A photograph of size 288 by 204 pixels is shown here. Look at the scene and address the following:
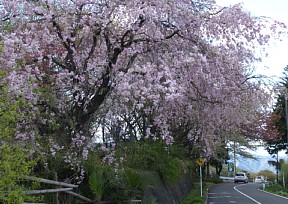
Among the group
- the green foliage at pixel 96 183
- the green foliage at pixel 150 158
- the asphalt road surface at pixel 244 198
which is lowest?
the asphalt road surface at pixel 244 198

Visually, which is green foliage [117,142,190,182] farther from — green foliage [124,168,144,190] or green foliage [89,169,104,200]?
green foliage [89,169,104,200]

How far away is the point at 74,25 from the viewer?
980 centimetres

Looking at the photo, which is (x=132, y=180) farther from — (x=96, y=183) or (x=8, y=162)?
(x=8, y=162)

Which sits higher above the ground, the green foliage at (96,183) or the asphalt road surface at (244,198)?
the green foliage at (96,183)

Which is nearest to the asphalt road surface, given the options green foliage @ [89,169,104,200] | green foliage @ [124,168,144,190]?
green foliage @ [124,168,144,190]

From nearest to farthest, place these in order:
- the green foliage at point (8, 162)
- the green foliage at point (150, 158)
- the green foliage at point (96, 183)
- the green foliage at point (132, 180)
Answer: the green foliage at point (8, 162) < the green foliage at point (96, 183) < the green foliage at point (132, 180) < the green foliage at point (150, 158)

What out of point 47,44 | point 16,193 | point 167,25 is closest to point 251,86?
point 167,25

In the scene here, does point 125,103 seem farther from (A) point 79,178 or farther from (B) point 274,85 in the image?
(B) point 274,85

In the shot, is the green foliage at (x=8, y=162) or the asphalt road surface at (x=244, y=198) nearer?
the green foliage at (x=8, y=162)

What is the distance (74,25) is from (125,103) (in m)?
2.02

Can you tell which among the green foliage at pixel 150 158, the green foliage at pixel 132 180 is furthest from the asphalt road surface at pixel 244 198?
the green foliage at pixel 132 180

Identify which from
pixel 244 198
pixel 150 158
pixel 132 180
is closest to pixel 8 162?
pixel 132 180

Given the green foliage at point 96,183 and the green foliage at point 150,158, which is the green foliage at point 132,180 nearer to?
the green foliage at point 150,158

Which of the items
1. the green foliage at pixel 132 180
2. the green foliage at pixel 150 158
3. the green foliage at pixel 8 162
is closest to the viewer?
the green foliage at pixel 8 162
